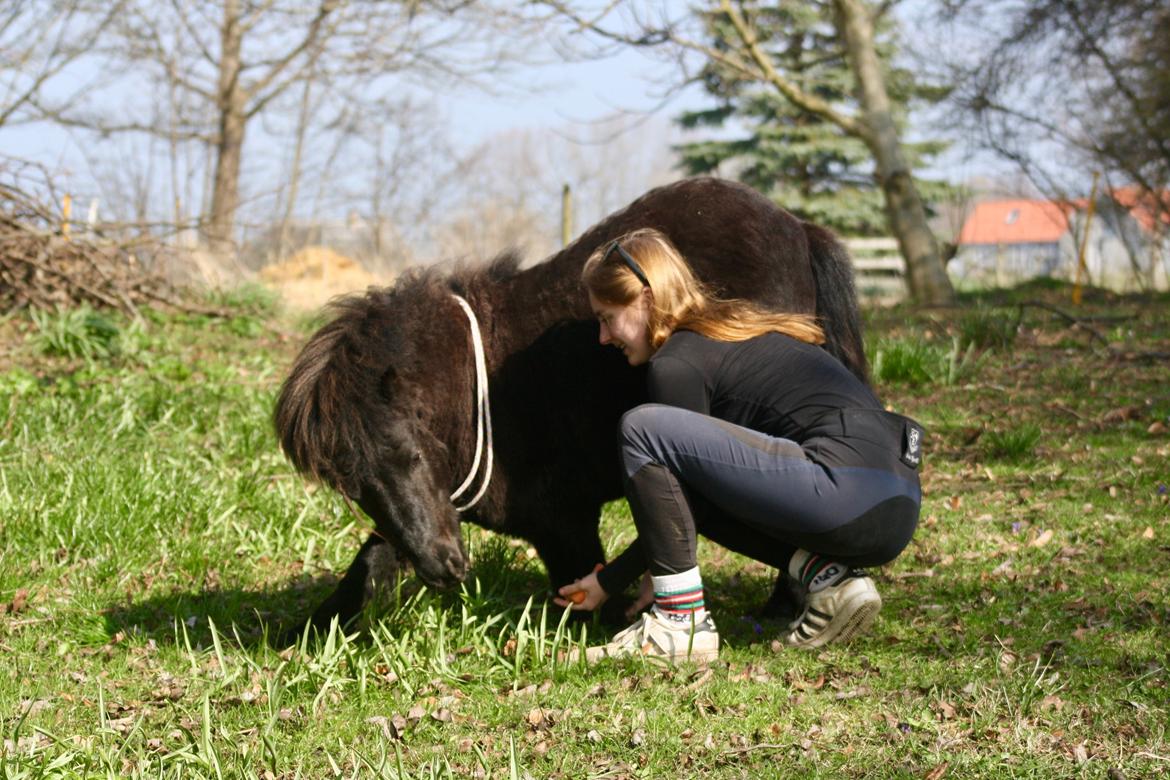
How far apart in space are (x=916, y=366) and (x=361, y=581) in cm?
497

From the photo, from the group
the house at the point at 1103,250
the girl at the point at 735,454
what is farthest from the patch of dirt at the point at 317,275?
the girl at the point at 735,454

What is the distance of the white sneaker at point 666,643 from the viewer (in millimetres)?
3590

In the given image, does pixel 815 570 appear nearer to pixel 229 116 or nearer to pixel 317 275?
pixel 317 275

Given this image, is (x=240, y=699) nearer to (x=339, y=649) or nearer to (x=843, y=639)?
(x=339, y=649)

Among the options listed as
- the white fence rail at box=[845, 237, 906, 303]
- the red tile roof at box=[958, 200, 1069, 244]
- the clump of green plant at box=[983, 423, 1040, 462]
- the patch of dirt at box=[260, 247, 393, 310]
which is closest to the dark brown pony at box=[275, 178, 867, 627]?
the clump of green plant at box=[983, 423, 1040, 462]

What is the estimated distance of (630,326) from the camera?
3619 millimetres

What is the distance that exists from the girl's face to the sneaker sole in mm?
1074

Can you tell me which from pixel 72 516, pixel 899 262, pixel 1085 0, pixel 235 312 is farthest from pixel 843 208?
pixel 72 516

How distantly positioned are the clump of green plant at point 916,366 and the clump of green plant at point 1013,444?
1.46m

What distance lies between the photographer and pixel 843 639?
376cm

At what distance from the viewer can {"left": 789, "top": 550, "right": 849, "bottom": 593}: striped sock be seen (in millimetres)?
3648

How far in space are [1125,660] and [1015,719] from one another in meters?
0.68

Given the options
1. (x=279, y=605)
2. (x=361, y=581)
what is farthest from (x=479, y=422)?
(x=279, y=605)

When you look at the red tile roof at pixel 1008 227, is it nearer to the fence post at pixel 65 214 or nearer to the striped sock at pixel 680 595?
the fence post at pixel 65 214
